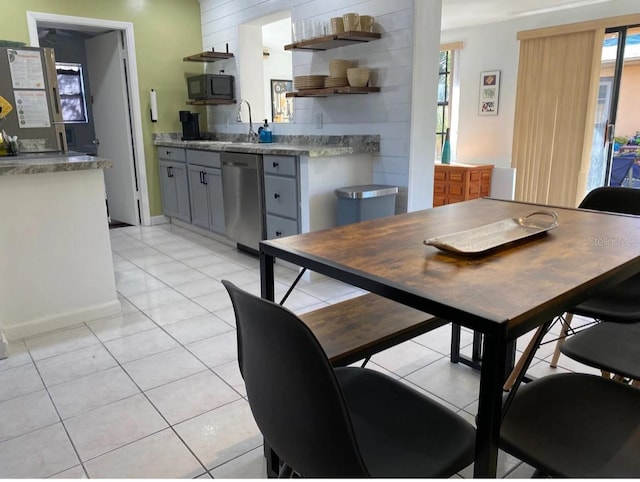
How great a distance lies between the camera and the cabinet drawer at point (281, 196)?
11.7 feet

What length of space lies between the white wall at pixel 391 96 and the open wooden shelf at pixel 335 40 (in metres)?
0.07

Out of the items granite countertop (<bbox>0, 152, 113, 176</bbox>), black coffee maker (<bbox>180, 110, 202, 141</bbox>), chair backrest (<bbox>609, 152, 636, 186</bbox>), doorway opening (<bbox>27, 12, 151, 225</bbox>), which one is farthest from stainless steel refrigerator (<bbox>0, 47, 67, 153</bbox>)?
chair backrest (<bbox>609, 152, 636, 186</bbox>)

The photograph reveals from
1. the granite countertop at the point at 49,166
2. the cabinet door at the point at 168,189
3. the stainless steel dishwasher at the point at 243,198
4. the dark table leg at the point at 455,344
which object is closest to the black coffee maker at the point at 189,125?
the cabinet door at the point at 168,189

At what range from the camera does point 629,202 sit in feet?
6.91

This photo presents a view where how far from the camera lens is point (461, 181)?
5746mm

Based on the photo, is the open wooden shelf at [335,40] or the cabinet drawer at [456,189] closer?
the open wooden shelf at [335,40]

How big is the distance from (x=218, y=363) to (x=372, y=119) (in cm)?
227

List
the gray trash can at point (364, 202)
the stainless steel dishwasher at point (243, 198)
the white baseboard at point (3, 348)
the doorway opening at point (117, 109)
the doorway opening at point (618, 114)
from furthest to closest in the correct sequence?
the doorway opening at point (117, 109) → the doorway opening at point (618, 114) → the stainless steel dishwasher at point (243, 198) → the gray trash can at point (364, 202) → the white baseboard at point (3, 348)

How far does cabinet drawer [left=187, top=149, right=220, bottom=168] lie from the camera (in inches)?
176

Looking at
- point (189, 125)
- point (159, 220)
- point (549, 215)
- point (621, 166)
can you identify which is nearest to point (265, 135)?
point (189, 125)

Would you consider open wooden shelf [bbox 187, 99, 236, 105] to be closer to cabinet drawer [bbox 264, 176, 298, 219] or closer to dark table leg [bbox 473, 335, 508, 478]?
cabinet drawer [bbox 264, 176, 298, 219]

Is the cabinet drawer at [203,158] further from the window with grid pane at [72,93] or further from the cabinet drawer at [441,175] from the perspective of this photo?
the window with grid pane at [72,93]

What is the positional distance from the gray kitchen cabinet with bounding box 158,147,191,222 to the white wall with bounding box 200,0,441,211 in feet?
5.53

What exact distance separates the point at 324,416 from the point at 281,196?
292 cm
